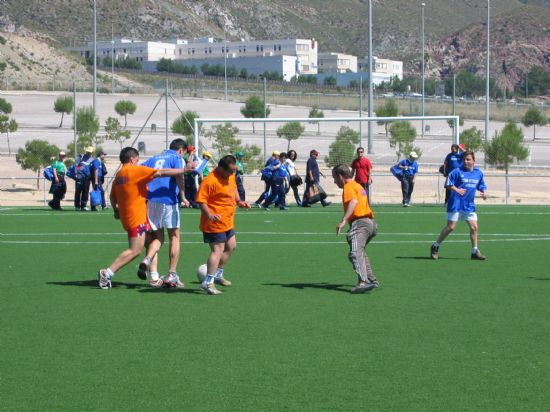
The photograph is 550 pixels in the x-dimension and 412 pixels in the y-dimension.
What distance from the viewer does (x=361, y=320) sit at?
1116 centimetres

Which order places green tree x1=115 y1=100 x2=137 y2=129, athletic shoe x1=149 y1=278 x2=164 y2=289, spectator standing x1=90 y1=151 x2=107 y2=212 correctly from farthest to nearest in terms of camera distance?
green tree x1=115 y1=100 x2=137 y2=129, spectator standing x1=90 y1=151 x2=107 y2=212, athletic shoe x1=149 y1=278 x2=164 y2=289

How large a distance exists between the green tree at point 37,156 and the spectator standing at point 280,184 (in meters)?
17.0

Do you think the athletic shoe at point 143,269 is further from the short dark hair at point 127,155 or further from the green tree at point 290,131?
the green tree at point 290,131

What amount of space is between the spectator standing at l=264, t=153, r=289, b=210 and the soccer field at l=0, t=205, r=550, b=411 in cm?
994

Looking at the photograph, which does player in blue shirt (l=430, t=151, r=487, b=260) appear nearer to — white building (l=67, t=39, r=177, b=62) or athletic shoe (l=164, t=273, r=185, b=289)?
athletic shoe (l=164, t=273, r=185, b=289)

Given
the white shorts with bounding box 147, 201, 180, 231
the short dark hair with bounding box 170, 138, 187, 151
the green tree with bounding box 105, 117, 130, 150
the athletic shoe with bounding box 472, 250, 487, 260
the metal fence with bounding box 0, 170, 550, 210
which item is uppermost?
the green tree with bounding box 105, 117, 130, 150

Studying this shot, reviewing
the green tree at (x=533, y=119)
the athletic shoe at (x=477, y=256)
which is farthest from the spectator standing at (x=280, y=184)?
the green tree at (x=533, y=119)

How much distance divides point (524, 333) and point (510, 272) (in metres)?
4.81

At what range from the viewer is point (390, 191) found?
129ft

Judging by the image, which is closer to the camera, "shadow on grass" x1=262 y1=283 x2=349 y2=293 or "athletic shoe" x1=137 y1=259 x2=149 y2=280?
"athletic shoe" x1=137 y1=259 x2=149 y2=280

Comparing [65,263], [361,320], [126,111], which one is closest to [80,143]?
[126,111]

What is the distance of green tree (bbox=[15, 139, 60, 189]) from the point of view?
43.6m

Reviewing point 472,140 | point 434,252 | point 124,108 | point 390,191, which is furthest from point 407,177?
point 124,108

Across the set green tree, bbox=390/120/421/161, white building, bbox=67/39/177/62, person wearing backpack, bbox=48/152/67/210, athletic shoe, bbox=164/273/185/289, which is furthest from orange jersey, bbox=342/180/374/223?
white building, bbox=67/39/177/62
